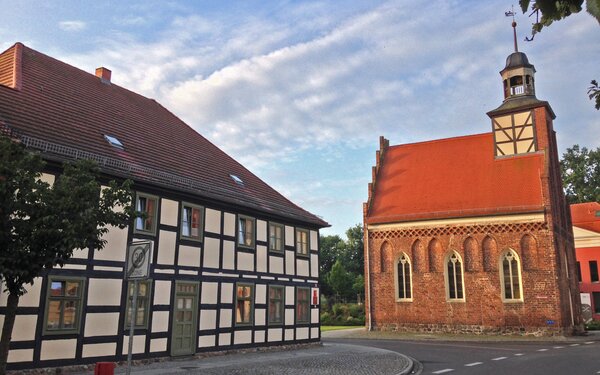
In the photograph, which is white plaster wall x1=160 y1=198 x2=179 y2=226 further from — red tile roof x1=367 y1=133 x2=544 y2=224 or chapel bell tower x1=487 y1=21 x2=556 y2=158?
chapel bell tower x1=487 y1=21 x2=556 y2=158

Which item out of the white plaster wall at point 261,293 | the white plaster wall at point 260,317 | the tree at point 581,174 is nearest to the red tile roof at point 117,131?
the white plaster wall at point 261,293

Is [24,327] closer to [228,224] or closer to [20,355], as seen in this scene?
[20,355]

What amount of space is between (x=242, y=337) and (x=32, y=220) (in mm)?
11359

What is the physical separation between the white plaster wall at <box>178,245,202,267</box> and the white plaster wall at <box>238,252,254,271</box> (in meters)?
2.08

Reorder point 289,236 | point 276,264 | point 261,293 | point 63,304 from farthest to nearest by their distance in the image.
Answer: point 289,236 → point 276,264 → point 261,293 → point 63,304

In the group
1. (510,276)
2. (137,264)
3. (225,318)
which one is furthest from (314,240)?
(137,264)

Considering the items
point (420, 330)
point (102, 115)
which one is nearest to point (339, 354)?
point (102, 115)

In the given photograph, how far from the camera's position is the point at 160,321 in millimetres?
15492

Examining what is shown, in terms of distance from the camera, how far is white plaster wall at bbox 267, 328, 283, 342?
776 inches

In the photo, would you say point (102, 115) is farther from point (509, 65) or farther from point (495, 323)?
point (509, 65)

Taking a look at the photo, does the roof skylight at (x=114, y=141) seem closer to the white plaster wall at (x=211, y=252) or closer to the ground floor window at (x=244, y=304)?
the white plaster wall at (x=211, y=252)

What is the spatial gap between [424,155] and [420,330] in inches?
509

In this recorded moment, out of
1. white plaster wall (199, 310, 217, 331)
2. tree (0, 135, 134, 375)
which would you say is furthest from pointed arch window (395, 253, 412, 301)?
tree (0, 135, 134, 375)

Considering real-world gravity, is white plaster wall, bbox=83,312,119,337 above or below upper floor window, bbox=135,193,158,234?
below
